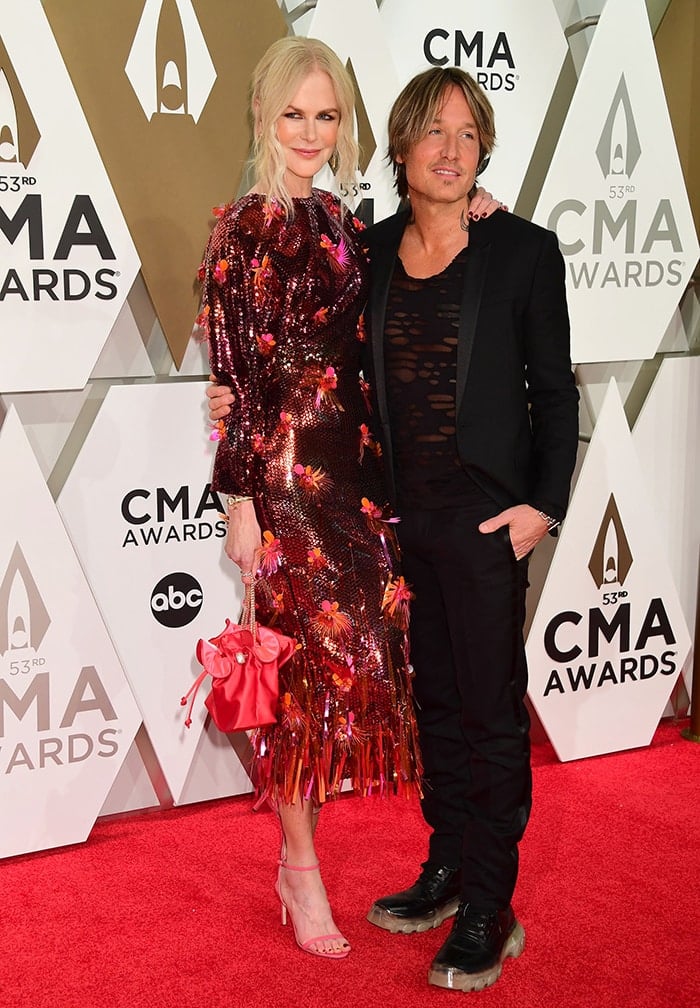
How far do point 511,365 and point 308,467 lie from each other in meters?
0.43

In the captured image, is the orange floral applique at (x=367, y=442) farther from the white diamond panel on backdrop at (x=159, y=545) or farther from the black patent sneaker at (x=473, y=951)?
the black patent sneaker at (x=473, y=951)

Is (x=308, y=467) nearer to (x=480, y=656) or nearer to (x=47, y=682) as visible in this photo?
(x=480, y=656)

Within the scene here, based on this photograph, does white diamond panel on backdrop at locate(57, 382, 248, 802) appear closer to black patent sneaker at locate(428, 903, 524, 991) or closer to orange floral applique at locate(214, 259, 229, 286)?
orange floral applique at locate(214, 259, 229, 286)

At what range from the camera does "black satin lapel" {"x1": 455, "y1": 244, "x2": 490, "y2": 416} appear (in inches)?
81.1

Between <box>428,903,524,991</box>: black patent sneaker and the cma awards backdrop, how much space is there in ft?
3.39

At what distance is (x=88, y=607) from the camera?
2.84 meters

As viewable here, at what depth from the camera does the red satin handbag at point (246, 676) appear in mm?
2104

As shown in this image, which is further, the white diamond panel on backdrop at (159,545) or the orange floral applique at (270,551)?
the white diamond panel on backdrop at (159,545)

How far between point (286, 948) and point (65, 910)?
0.54m

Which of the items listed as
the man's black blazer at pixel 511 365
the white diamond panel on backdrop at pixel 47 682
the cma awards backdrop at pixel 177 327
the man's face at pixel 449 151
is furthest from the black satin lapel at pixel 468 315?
the white diamond panel on backdrop at pixel 47 682

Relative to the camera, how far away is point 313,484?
7.08 feet

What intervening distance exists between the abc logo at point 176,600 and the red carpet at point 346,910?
0.53 meters

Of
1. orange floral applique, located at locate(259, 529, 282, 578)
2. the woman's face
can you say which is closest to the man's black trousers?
orange floral applique, located at locate(259, 529, 282, 578)

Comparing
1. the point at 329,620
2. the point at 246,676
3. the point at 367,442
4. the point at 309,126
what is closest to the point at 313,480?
the point at 367,442
